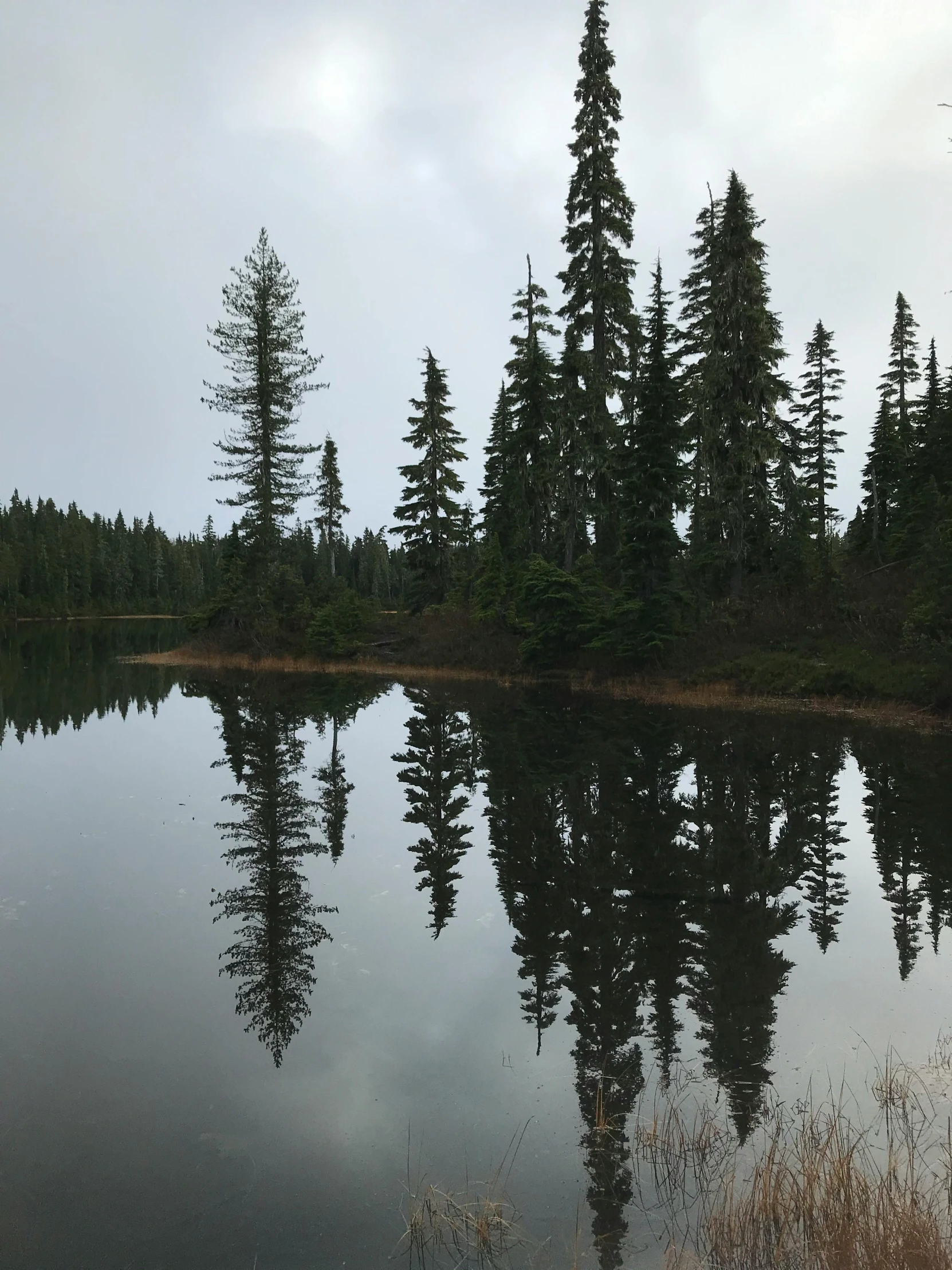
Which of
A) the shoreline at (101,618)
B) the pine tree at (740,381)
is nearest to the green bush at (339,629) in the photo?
the pine tree at (740,381)

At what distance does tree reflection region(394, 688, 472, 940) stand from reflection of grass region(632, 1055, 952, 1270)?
4.15 m

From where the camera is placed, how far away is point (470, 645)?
37.0m

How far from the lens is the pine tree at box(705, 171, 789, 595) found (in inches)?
1147

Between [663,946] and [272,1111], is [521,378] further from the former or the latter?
[272,1111]

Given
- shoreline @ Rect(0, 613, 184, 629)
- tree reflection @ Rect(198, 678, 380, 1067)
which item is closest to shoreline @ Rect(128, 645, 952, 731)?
tree reflection @ Rect(198, 678, 380, 1067)

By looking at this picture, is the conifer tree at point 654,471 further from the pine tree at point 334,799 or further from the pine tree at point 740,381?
the pine tree at point 334,799

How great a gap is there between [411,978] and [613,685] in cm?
2285

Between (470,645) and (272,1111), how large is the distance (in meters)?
31.7

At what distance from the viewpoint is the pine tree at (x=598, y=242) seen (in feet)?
102

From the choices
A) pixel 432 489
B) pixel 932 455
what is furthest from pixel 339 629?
pixel 932 455

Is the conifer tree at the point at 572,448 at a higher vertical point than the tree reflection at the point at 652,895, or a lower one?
higher

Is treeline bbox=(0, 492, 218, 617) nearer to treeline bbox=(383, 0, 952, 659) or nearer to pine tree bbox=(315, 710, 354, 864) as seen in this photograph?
treeline bbox=(383, 0, 952, 659)

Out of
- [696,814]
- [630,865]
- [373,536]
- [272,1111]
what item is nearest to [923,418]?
[696,814]

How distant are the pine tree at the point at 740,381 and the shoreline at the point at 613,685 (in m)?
5.31
